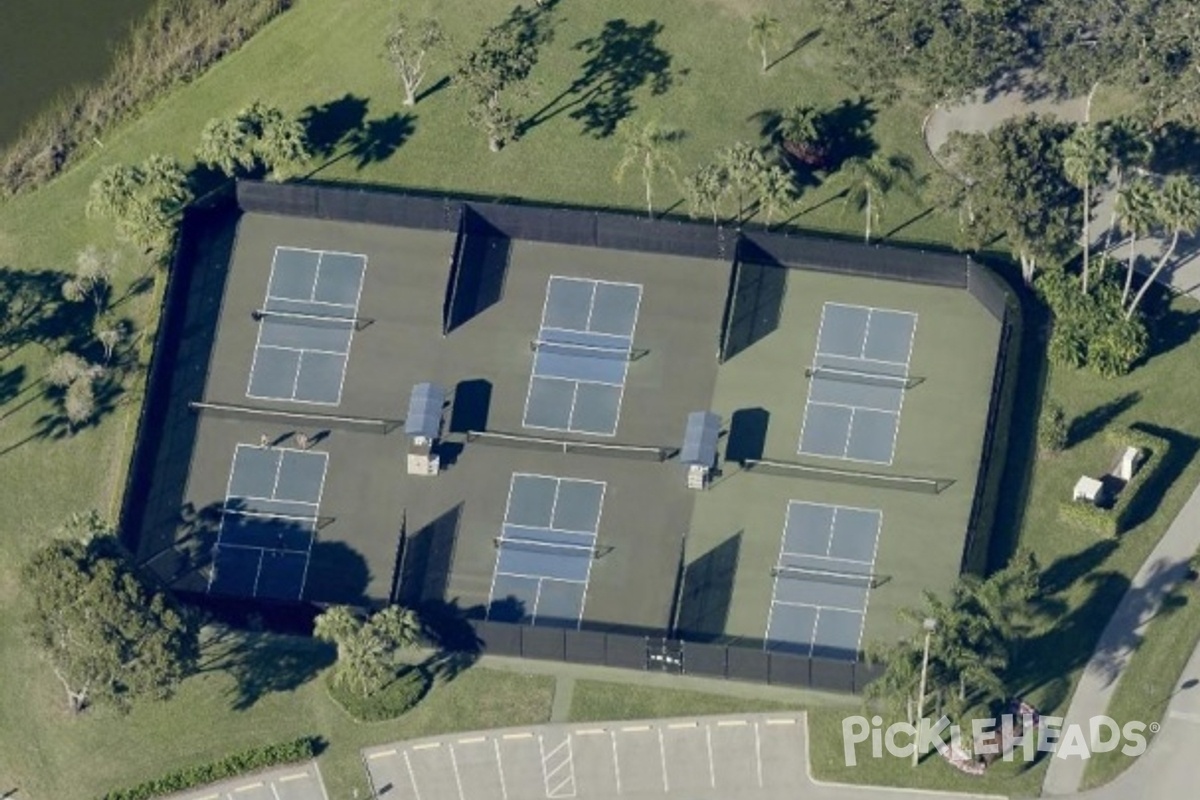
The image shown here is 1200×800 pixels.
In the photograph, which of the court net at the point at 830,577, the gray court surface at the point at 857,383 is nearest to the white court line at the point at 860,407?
the gray court surface at the point at 857,383

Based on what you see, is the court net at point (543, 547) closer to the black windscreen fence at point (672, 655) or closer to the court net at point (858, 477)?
the black windscreen fence at point (672, 655)

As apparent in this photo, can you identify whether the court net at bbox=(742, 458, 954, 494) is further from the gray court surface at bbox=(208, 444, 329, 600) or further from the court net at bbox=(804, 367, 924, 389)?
the gray court surface at bbox=(208, 444, 329, 600)


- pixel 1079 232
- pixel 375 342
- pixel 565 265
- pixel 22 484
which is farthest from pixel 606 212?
pixel 22 484

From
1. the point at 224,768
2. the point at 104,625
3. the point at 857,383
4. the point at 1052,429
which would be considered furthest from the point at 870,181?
the point at 104,625

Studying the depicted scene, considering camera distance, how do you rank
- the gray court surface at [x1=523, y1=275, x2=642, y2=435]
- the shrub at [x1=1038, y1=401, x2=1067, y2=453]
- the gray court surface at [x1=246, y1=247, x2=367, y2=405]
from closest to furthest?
the shrub at [x1=1038, y1=401, x2=1067, y2=453] → the gray court surface at [x1=523, y1=275, x2=642, y2=435] → the gray court surface at [x1=246, y1=247, x2=367, y2=405]

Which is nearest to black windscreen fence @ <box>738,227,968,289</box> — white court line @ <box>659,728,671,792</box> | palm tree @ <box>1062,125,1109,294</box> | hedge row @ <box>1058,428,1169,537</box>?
palm tree @ <box>1062,125,1109,294</box>

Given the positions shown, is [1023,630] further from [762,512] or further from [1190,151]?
[1190,151]

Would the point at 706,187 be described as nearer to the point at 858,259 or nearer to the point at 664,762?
the point at 858,259
